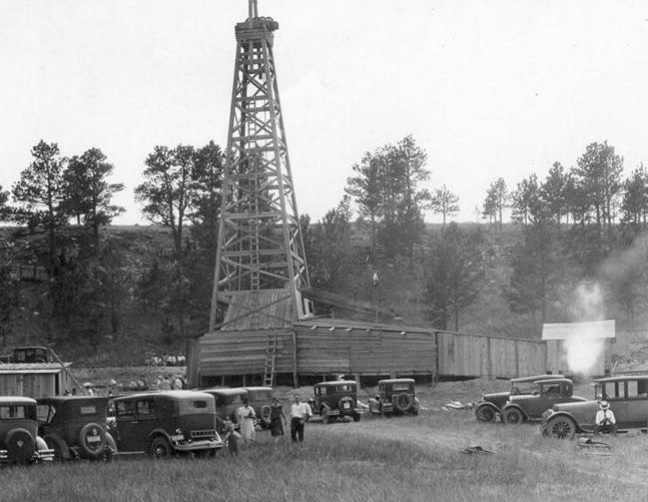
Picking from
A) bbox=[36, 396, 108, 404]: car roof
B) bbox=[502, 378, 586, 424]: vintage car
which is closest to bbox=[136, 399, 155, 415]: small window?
bbox=[36, 396, 108, 404]: car roof

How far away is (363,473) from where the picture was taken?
62.8 feet

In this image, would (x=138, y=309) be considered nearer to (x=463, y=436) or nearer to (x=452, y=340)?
(x=452, y=340)

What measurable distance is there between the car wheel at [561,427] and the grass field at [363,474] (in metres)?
0.72

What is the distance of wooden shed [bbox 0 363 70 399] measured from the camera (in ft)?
115

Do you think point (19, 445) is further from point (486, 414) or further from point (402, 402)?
point (402, 402)

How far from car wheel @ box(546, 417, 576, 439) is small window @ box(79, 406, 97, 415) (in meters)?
12.5

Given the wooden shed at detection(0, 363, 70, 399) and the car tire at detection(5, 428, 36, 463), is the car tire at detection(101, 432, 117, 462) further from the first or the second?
the wooden shed at detection(0, 363, 70, 399)

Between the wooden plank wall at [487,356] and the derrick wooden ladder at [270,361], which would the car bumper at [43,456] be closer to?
the derrick wooden ladder at [270,361]

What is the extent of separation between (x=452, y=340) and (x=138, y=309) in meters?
26.9

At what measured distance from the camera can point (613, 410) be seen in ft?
87.8

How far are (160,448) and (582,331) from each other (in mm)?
33692

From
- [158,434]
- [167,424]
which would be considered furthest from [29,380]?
[167,424]

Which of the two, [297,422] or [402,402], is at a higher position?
[297,422]

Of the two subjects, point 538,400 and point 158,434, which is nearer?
point 158,434
